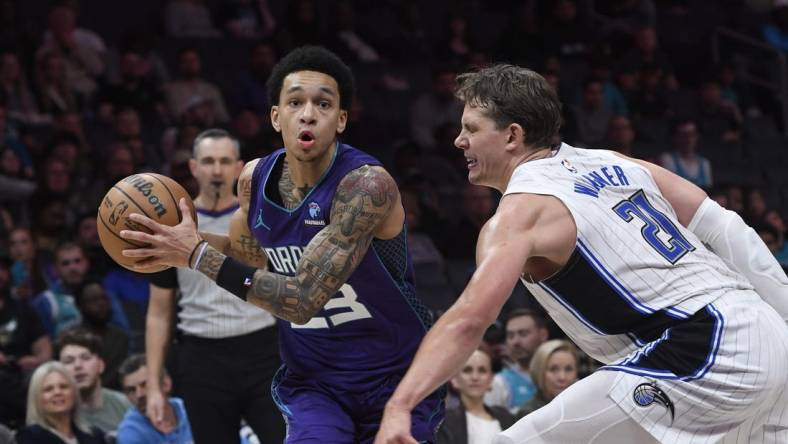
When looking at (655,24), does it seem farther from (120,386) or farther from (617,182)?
(617,182)

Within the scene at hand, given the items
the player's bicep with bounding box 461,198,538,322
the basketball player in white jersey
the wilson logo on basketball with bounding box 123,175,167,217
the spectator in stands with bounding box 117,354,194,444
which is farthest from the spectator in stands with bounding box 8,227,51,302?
the player's bicep with bounding box 461,198,538,322

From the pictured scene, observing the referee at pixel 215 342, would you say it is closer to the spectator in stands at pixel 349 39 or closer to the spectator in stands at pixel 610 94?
the spectator in stands at pixel 349 39

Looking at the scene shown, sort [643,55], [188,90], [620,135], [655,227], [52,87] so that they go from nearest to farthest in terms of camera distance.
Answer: [655,227], [52,87], [188,90], [620,135], [643,55]

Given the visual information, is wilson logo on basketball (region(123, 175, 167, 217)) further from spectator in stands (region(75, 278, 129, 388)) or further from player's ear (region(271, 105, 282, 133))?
spectator in stands (region(75, 278, 129, 388))

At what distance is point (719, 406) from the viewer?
3793 millimetres

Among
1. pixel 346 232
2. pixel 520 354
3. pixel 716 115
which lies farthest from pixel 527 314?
pixel 716 115

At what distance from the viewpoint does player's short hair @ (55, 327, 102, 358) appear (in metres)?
7.88

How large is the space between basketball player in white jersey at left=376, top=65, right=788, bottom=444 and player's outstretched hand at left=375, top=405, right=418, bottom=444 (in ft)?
1.44

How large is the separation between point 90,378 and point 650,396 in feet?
Answer: 16.2

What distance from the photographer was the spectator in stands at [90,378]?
25.6ft

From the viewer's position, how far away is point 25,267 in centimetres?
918

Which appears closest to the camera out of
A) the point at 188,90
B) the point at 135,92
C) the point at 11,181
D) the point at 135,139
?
the point at 11,181

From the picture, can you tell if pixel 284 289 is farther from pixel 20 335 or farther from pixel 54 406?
pixel 20 335

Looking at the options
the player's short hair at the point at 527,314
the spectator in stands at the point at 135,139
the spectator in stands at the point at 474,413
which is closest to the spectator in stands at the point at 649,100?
the player's short hair at the point at 527,314
